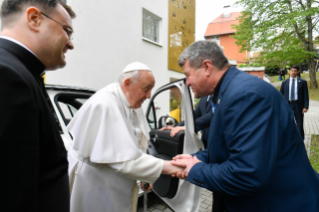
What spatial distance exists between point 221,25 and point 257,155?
147 feet

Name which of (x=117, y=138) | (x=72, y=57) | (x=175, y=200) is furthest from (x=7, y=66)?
(x=72, y=57)

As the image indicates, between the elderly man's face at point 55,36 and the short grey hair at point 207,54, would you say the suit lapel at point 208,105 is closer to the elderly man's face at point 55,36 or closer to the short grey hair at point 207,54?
the short grey hair at point 207,54

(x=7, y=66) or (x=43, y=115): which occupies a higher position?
(x=7, y=66)

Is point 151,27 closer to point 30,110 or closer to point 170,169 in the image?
point 170,169

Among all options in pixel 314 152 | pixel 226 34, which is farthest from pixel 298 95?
pixel 226 34

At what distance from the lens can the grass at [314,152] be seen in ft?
14.2

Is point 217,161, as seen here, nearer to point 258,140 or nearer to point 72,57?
point 258,140

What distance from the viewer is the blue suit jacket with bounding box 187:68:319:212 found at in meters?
1.08

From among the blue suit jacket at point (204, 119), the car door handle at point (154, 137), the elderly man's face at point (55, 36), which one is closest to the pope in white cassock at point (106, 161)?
the elderly man's face at point (55, 36)

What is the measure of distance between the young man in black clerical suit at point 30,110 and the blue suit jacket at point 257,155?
2.95ft

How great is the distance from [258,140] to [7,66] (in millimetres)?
1137

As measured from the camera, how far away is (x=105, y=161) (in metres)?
1.52

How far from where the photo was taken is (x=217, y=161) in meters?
1.36

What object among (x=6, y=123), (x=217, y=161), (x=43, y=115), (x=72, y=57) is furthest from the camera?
(x=72, y=57)
